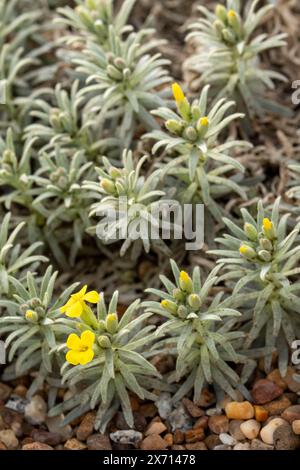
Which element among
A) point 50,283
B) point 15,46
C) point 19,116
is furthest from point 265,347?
point 15,46

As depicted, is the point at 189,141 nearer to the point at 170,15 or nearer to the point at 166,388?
the point at 166,388

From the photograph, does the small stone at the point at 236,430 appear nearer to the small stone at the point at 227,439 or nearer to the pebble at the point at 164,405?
the small stone at the point at 227,439

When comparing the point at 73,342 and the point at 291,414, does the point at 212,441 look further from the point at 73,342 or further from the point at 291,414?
the point at 73,342

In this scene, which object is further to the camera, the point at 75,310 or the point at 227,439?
the point at 227,439

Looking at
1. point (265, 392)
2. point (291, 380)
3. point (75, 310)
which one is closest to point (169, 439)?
point (265, 392)

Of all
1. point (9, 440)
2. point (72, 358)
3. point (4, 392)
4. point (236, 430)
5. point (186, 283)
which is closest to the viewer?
point (72, 358)

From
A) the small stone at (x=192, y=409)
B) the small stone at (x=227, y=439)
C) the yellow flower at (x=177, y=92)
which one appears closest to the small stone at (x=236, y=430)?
the small stone at (x=227, y=439)
